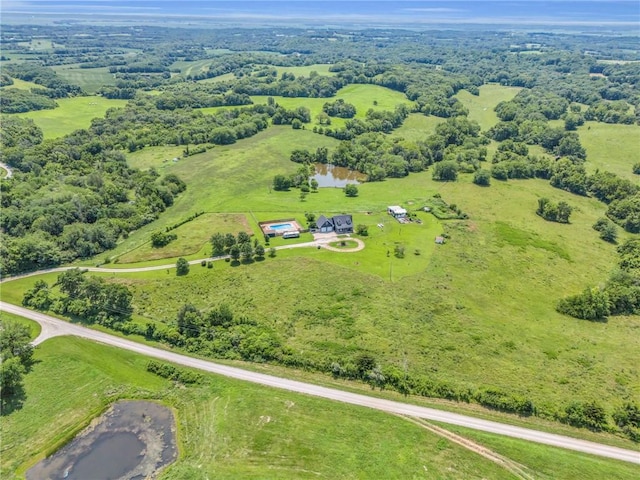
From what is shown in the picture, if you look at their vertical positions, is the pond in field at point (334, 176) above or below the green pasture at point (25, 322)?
below

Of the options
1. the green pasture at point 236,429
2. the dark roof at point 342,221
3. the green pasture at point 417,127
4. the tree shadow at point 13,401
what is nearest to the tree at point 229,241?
the dark roof at point 342,221

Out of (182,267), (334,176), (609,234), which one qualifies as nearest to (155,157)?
(334,176)

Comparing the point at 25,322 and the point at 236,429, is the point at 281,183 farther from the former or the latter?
the point at 236,429

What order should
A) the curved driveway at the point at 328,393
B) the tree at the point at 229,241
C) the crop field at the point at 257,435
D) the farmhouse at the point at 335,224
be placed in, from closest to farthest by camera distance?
the crop field at the point at 257,435
the curved driveway at the point at 328,393
the tree at the point at 229,241
the farmhouse at the point at 335,224

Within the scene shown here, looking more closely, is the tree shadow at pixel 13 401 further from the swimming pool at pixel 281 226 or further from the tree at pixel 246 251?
the swimming pool at pixel 281 226

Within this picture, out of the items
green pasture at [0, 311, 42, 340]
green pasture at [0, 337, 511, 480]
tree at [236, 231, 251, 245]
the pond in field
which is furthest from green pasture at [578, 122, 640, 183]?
green pasture at [0, 311, 42, 340]
